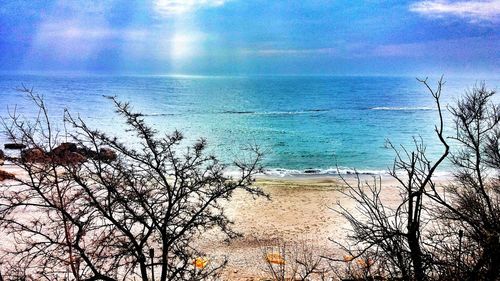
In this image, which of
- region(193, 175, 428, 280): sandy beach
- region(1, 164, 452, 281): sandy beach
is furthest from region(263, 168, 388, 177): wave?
region(193, 175, 428, 280): sandy beach

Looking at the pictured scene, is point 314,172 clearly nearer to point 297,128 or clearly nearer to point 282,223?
point 282,223

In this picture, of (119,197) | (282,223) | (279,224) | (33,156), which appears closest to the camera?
(119,197)

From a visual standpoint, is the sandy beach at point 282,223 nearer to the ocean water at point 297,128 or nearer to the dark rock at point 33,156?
the ocean water at point 297,128

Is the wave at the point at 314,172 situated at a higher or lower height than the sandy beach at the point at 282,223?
higher

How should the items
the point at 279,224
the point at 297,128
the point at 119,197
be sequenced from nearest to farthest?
1. the point at 119,197
2. the point at 279,224
3. the point at 297,128

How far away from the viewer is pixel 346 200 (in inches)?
1029

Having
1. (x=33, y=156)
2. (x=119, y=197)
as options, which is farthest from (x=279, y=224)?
(x=119, y=197)

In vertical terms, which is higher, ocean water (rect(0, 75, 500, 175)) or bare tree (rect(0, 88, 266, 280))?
ocean water (rect(0, 75, 500, 175))

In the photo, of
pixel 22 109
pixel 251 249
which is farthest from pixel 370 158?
pixel 22 109

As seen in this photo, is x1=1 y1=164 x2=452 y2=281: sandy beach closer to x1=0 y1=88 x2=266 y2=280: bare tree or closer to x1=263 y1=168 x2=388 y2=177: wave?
x1=263 y1=168 x2=388 y2=177: wave

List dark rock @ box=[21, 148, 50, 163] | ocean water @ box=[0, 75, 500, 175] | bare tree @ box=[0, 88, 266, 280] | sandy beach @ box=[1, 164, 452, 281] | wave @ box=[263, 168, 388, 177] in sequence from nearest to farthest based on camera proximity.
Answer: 1. bare tree @ box=[0, 88, 266, 280]
2. dark rock @ box=[21, 148, 50, 163]
3. sandy beach @ box=[1, 164, 452, 281]
4. wave @ box=[263, 168, 388, 177]
5. ocean water @ box=[0, 75, 500, 175]

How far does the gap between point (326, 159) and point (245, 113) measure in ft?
142

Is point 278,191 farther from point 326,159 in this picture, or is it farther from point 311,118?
point 311,118

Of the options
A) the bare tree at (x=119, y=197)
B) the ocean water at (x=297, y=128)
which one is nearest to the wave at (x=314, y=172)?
the ocean water at (x=297, y=128)
